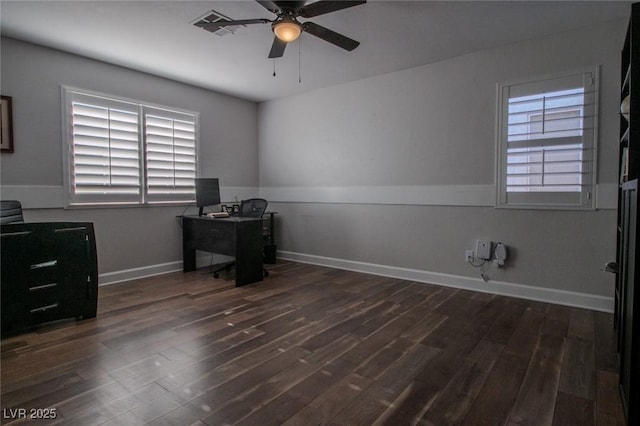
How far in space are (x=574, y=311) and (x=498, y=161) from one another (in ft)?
5.17

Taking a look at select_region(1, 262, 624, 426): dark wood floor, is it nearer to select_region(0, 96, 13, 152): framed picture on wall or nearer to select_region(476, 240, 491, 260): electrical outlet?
select_region(476, 240, 491, 260): electrical outlet

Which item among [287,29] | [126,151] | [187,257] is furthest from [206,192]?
[287,29]

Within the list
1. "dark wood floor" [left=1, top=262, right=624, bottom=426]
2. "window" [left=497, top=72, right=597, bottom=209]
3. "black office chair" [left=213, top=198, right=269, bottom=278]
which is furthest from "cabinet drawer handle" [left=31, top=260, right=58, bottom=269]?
"window" [left=497, top=72, right=597, bottom=209]

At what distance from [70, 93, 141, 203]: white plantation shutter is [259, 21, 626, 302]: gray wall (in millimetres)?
2117

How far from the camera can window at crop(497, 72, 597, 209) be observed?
9.88ft

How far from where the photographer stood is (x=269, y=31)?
3092 millimetres

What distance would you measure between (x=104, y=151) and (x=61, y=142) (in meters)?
0.40

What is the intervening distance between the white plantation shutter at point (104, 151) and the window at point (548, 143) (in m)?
4.25

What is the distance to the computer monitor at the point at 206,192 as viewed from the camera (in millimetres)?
4387

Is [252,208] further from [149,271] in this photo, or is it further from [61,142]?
[61,142]

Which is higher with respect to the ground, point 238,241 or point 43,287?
point 238,241

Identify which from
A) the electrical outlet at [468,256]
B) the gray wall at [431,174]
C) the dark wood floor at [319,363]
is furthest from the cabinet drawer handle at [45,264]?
the electrical outlet at [468,256]

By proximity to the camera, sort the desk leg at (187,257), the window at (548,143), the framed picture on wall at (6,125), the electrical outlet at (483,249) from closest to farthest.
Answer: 1. the window at (548,143)
2. the framed picture on wall at (6,125)
3. the electrical outlet at (483,249)
4. the desk leg at (187,257)

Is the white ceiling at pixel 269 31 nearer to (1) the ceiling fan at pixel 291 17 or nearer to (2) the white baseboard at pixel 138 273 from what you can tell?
(1) the ceiling fan at pixel 291 17
